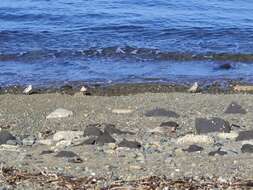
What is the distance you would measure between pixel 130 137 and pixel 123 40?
892cm

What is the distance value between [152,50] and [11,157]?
9.04 meters

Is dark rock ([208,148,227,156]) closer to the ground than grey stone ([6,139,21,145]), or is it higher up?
higher up

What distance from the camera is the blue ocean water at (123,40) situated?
45.9ft

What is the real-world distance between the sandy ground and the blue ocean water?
2202 mm

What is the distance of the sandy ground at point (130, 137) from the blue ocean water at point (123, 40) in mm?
2202

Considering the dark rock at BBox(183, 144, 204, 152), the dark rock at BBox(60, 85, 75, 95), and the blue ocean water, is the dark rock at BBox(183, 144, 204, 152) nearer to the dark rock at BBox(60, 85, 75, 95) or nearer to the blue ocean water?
the dark rock at BBox(60, 85, 75, 95)

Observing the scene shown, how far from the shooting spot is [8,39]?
54.9 ft

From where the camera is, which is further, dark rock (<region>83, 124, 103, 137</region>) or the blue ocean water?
the blue ocean water

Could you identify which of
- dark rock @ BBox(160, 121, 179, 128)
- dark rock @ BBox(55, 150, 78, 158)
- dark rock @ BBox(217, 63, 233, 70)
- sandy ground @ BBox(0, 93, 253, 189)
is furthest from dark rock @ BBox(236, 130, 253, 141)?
dark rock @ BBox(217, 63, 233, 70)

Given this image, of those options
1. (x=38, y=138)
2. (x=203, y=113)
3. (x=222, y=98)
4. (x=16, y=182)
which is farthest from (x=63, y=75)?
(x=16, y=182)

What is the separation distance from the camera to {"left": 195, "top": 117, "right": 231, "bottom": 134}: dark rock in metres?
8.58

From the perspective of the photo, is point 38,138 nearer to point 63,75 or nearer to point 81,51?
point 63,75

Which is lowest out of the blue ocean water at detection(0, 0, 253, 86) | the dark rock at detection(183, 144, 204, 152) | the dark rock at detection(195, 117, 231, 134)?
the blue ocean water at detection(0, 0, 253, 86)

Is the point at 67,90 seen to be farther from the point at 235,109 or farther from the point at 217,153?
the point at 217,153
